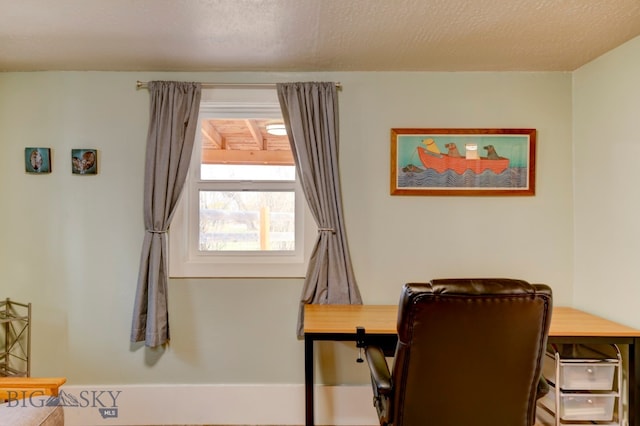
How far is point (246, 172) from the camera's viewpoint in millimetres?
2408

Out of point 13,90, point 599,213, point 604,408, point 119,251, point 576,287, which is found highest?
point 13,90

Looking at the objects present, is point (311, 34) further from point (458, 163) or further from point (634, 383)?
point (634, 383)

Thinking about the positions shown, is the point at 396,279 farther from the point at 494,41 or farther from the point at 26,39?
the point at 26,39

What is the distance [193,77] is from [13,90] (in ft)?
3.85

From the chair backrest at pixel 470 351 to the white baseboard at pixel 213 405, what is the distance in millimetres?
1012

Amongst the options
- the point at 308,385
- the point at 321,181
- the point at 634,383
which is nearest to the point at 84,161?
the point at 321,181

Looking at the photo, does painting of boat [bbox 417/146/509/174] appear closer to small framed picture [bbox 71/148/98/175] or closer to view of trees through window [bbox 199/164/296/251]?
view of trees through window [bbox 199/164/296/251]

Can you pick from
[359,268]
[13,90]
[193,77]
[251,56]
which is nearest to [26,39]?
[13,90]

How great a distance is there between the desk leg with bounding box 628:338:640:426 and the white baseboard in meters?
1.35

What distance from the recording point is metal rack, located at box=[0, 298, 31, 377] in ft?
Result: 7.39

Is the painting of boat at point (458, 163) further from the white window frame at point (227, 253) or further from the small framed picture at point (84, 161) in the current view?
the small framed picture at point (84, 161)

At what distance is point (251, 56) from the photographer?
210cm

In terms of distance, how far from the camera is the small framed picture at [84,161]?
2.29m

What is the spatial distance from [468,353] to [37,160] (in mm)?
2716
